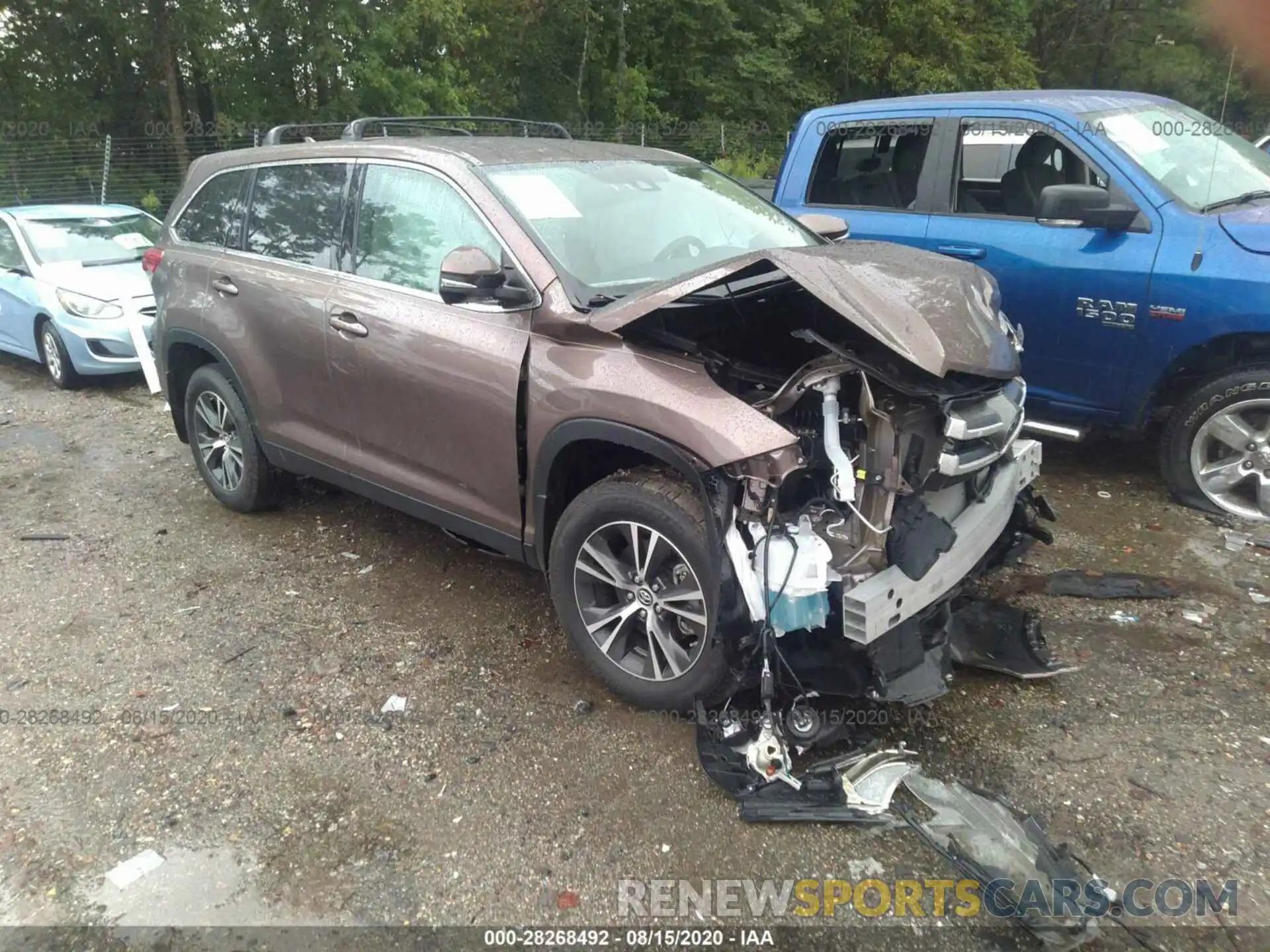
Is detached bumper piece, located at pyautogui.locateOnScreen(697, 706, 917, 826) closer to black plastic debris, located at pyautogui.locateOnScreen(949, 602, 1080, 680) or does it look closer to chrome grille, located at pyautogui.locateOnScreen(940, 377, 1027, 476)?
black plastic debris, located at pyautogui.locateOnScreen(949, 602, 1080, 680)

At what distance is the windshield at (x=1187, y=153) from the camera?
4.67 metres

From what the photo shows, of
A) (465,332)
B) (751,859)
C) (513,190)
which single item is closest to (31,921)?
(751,859)

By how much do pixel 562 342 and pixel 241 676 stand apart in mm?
1862

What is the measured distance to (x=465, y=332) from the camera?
11.6 ft

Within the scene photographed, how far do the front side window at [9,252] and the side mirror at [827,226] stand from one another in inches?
297

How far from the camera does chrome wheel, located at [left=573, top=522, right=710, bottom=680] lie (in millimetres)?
3070

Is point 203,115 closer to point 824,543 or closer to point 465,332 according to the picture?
point 465,332

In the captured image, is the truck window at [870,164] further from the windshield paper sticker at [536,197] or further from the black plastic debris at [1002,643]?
the black plastic debris at [1002,643]

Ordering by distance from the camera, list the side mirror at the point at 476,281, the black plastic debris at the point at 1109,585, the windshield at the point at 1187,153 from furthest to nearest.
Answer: the windshield at the point at 1187,153 < the black plastic debris at the point at 1109,585 < the side mirror at the point at 476,281

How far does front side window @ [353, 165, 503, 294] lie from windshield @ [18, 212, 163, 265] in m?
6.03

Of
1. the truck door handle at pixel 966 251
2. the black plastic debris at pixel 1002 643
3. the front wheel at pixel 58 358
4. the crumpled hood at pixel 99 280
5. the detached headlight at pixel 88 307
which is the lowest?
the front wheel at pixel 58 358

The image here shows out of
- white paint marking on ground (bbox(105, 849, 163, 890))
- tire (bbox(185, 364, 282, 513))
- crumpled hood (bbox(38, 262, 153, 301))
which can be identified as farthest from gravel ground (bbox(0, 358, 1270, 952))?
crumpled hood (bbox(38, 262, 153, 301))

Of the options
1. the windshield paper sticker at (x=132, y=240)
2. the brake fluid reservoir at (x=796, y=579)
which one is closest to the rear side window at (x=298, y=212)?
the brake fluid reservoir at (x=796, y=579)

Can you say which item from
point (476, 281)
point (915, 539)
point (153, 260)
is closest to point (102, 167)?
point (153, 260)
